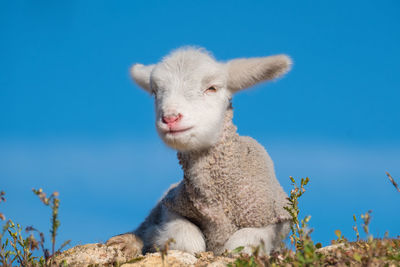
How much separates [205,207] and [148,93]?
6.66 ft

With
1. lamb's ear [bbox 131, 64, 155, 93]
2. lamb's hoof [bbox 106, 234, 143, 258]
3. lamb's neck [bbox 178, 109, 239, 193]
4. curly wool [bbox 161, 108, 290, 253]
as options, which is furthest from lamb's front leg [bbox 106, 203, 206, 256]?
lamb's ear [bbox 131, 64, 155, 93]

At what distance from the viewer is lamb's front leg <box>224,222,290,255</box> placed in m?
5.01

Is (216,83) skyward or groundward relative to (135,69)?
groundward

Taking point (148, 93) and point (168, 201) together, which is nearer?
point (168, 201)

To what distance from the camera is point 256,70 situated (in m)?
5.49

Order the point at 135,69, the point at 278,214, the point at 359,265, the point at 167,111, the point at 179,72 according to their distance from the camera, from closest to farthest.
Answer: the point at 359,265
the point at 167,111
the point at 179,72
the point at 278,214
the point at 135,69

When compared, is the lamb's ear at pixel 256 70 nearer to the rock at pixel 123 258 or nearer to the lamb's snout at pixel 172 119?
the lamb's snout at pixel 172 119

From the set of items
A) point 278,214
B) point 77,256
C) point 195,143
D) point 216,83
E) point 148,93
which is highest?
point 148,93

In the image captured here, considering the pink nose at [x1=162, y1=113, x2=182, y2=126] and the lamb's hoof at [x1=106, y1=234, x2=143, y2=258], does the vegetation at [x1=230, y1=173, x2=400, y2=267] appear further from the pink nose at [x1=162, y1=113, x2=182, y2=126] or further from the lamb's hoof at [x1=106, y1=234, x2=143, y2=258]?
the lamb's hoof at [x1=106, y1=234, x2=143, y2=258]

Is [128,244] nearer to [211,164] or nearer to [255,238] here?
[211,164]

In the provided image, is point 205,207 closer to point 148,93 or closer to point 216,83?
point 216,83

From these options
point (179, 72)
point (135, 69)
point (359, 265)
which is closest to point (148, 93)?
point (135, 69)

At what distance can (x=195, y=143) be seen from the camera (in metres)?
4.95

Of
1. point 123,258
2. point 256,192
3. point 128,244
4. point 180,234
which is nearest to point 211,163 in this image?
point 256,192
